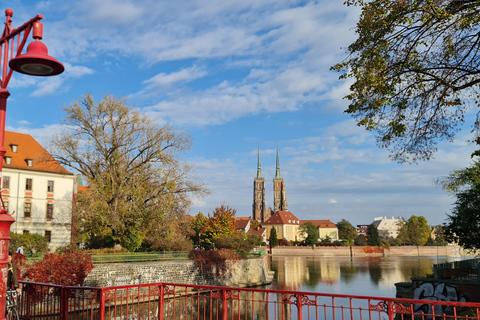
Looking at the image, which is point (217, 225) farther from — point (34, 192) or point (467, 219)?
point (467, 219)

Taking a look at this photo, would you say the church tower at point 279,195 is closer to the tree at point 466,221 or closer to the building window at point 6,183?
the building window at point 6,183

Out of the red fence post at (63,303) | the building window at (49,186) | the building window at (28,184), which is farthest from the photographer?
the building window at (49,186)

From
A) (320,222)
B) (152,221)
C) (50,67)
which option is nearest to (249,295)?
(152,221)

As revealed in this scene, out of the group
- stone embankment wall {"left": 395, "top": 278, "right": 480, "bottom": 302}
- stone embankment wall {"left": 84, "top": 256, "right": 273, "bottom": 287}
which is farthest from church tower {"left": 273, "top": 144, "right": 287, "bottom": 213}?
stone embankment wall {"left": 395, "top": 278, "right": 480, "bottom": 302}

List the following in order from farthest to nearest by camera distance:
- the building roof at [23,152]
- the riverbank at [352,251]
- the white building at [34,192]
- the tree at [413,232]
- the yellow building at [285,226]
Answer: the yellow building at [285,226] → the tree at [413,232] → the riverbank at [352,251] → the building roof at [23,152] → the white building at [34,192]

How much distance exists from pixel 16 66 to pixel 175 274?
24878 mm

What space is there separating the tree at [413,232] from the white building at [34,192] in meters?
82.5

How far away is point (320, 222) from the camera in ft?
426

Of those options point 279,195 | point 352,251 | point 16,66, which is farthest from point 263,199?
point 16,66

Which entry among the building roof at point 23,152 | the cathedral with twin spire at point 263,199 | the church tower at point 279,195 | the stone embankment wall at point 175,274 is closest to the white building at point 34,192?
the building roof at point 23,152

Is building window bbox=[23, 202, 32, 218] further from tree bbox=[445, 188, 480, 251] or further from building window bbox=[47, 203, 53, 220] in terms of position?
tree bbox=[445, 188, 480, 251]

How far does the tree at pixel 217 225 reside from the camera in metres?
46.9

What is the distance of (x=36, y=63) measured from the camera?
529 centimetres

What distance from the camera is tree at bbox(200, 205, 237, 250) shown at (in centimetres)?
4694
